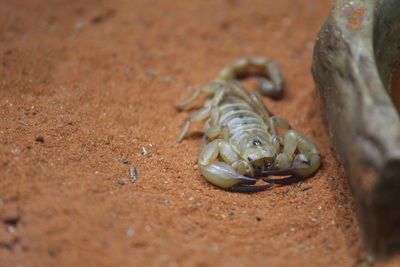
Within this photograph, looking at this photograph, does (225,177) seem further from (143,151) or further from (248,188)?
(143,151)

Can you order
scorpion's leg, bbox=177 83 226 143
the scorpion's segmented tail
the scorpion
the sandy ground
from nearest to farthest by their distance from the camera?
1. the sandy ground
2. the scorpion
3. scorpion's leg, bbox=177 83 226 143
4. the scorpion's segmented tail

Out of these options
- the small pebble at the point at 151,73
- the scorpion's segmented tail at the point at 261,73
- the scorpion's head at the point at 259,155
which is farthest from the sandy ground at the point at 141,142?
the scorpion's head at the point at 259,155

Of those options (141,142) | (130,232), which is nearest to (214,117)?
(141,142)

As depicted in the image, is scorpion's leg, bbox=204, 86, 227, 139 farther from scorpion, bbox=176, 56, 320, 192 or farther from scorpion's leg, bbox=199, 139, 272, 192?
scorpion's leg, bbox=199, 139, 272, 192

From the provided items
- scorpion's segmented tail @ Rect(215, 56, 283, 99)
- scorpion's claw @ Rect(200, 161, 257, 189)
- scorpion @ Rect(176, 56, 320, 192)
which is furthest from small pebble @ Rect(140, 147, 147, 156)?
scorpion's segmented tail @ Rect(215, 56, 283, 99)

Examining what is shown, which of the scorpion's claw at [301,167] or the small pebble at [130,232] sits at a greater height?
the small pebble at [130,232]

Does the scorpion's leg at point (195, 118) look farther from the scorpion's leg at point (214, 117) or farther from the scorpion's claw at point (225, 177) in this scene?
the scorpion's claw at point (225, 177)
